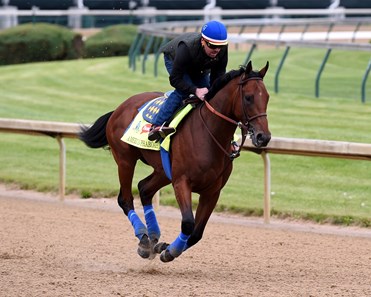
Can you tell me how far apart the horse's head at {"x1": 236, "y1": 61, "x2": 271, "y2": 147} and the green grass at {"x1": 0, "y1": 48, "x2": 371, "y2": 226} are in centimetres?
302

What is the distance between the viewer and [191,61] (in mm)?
7488

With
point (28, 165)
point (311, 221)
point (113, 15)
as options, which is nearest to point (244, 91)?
point (311, 221)

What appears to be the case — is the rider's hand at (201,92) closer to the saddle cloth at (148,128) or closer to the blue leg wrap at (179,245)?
the saddle cloth at (148,128)

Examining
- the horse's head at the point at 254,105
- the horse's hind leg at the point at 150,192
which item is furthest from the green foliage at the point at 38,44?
the horse's head at the point at 254,105

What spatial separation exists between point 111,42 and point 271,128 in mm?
13630

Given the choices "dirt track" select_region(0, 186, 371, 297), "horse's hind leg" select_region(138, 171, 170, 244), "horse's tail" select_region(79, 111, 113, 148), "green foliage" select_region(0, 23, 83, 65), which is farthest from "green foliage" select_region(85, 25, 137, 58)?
"horse's hind leg" select_region(138, 171, 170, 244)

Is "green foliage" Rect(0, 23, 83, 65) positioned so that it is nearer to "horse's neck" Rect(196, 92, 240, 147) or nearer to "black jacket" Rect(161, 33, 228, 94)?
"black jacket" Rect(161, 33, 228, 94)

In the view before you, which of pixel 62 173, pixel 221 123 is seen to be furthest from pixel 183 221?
pixel 62 173

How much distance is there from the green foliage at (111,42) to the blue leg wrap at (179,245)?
1906 cm

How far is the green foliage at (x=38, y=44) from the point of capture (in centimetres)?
2508

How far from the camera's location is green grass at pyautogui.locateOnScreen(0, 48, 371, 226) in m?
10.6

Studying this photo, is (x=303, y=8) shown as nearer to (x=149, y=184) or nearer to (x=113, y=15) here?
(x=113, y=15)

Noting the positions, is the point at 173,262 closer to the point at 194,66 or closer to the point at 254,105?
the point at 194,66

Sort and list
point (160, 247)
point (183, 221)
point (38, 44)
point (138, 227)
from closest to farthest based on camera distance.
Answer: point (183, 221)
point (160, 247)
point (138, 227)
point (38, 44)
